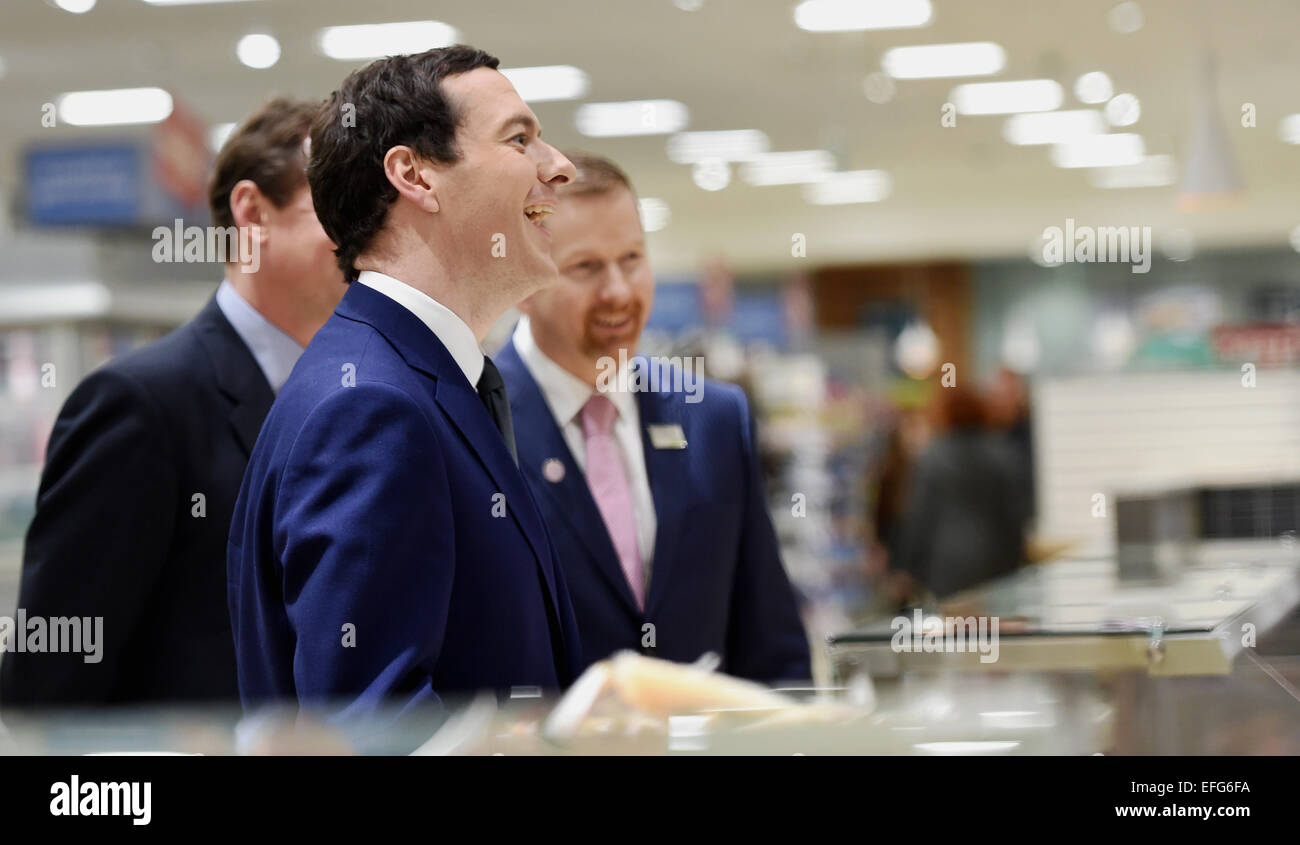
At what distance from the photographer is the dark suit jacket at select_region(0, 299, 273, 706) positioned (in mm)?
1521

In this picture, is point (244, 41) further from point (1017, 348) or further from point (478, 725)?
point (1017, 348)

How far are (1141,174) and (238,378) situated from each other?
1242 centimetres

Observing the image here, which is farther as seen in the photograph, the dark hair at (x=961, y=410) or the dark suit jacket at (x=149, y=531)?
the dark hair at (x=961, y=410)

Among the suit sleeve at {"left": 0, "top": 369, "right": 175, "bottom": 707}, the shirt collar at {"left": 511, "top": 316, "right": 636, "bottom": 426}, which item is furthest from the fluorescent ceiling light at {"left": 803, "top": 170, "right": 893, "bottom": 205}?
the suit sleeve at {"left": 0, "top": 369, "right": 175, "bottom": 707}

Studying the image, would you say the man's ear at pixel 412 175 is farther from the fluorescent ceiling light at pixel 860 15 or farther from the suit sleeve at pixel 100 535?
the fluorescent ceiling light at pixel 860 15

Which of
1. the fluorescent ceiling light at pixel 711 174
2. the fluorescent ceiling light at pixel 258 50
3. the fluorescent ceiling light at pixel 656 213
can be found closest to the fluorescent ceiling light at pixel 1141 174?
the fluorescent ceiling light at pixel 711 174

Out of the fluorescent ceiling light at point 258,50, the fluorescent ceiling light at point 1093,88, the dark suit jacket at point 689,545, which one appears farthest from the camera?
the fluorescent ceiling light at point 1093,88

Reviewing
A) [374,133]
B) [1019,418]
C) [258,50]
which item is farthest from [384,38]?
[1019,418]

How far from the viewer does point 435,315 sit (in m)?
1.30

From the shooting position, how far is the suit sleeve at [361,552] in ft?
3.78

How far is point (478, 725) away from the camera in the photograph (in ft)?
3.43

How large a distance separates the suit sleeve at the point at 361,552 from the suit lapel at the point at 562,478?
0.56m

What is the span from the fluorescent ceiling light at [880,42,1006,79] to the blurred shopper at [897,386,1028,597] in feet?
11.4

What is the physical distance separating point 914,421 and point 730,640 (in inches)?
373
